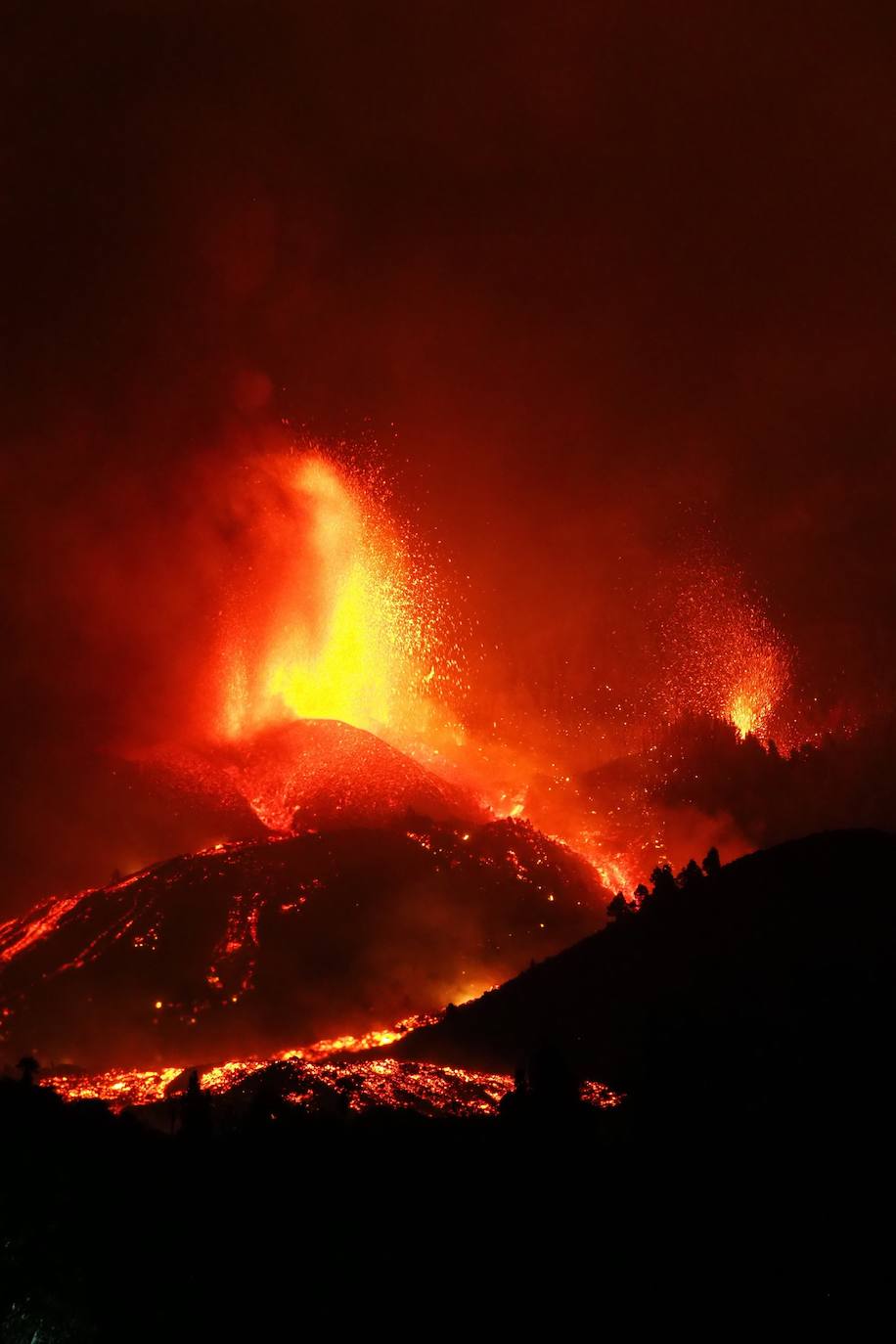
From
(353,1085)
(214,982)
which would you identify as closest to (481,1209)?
(353,1085)

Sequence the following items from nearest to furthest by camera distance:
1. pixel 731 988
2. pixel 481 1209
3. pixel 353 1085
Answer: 1. pixel 481 1209
2. pixel 353 1085
3. pixel 731 988

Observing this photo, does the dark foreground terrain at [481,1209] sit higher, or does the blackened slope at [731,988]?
the blackened slope at [731,988]

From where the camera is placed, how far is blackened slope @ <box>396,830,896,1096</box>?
103 meters

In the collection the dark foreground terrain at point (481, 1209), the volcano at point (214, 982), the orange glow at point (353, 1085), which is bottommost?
the dark foreground terrain at point (481, 1209)

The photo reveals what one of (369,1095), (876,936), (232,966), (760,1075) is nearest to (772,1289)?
(760,1075)

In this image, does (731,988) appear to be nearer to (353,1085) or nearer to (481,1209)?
(353,1085)

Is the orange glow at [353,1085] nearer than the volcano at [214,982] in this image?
Yes

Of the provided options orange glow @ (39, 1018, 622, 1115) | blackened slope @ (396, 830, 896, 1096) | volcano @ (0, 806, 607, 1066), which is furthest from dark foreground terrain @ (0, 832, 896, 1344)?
volcano @ (0, 806, 607, 1066)

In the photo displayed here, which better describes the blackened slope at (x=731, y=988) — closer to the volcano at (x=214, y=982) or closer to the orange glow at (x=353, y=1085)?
the orange glow at (x=353, y=1085)

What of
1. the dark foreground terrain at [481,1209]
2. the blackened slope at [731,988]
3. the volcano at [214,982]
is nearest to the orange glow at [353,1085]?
the dark foreground terrain at [481,1209]

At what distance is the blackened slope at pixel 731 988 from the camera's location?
103 metres

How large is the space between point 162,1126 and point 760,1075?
181 feet

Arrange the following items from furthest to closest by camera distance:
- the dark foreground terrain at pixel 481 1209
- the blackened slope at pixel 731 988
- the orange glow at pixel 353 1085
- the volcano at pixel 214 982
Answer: the volcano at pixel 214 982, the orange glow at pixel 353 1085, the blackened slope at pixel 731 988, the dark foreground terrain at pixel 481 1209

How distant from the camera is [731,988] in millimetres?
132250
